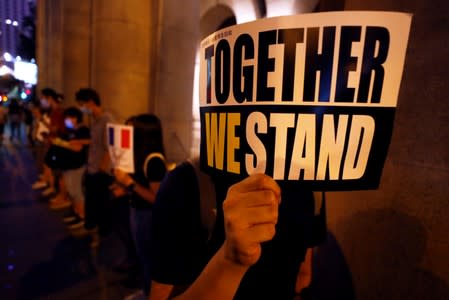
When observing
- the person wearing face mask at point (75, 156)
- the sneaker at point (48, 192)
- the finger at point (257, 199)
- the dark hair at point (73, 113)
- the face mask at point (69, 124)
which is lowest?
the sneaker at point (48, 192)

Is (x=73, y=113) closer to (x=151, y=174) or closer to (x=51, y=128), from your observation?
(x=51, y=128)

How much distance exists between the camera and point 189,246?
108 centimetres

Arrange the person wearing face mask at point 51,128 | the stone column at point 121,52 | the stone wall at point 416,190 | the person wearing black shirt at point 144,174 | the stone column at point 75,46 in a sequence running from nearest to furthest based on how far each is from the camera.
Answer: the stone wall at point 416,190, the person wearing black shirt at point 144,174, the person wearing face mask at point 51,128, the stone column at point 121,52, the stone column at point 75,46

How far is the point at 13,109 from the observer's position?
12836 mm

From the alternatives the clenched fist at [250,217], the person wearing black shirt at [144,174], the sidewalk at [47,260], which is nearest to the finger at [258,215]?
the clenched fist at [250,217]

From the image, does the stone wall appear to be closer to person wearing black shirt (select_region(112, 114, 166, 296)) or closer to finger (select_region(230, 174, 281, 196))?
finger (select_region(230, 174, 281, 196))

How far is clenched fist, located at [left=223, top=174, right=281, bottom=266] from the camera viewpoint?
2.48 feet

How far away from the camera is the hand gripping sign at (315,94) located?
0.76 metres

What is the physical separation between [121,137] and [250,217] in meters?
2.26

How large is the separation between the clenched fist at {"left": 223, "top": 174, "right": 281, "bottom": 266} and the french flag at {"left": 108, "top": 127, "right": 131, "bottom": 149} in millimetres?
2167

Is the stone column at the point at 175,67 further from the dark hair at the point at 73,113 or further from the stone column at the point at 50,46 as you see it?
the stone column at the point at 50,46

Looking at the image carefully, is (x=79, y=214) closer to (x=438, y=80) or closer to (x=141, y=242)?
(x=141, y=242)

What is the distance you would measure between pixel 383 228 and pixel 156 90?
20.5 feet

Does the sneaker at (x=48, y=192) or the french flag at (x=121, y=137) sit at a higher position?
the french flag at (x=121, y=137)
